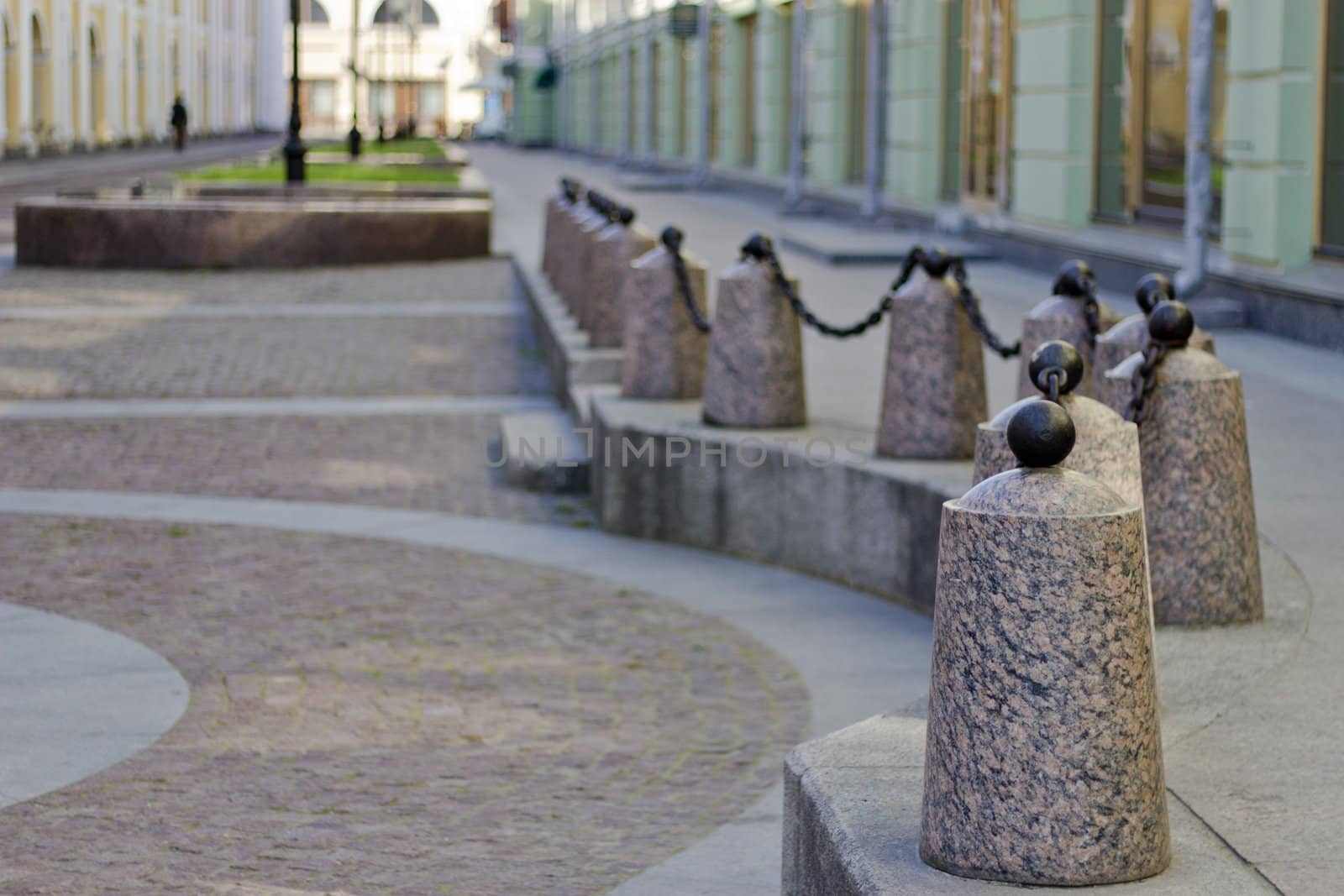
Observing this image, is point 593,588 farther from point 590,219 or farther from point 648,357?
point 590,219

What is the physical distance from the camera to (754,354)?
8062mm

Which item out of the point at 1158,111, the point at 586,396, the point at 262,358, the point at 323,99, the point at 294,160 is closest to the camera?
the point at 586,396

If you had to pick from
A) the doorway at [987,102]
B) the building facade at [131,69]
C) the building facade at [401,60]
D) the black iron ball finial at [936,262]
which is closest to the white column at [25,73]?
the building facade at [131,69]

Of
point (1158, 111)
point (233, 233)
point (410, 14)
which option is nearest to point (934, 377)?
point (1158, 111)

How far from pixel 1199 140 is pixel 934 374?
5828 millimetres

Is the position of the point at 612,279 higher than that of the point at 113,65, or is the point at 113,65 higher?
the point at 113,65

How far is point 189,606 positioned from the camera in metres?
6.79

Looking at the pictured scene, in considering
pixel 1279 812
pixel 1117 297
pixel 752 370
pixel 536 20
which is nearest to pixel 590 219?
pixel 1117 297

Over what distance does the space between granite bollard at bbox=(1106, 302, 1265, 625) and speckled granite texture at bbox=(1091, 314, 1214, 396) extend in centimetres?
49

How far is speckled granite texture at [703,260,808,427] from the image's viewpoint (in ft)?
26.3

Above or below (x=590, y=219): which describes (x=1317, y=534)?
below

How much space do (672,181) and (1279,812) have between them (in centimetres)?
3206

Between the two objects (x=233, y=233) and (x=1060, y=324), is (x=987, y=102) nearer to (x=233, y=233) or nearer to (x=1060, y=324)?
(x=233, y=233)

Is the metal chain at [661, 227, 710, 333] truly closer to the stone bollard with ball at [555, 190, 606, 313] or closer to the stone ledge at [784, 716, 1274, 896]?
the stone bollard with ball at [555, 190, 606, 313]
